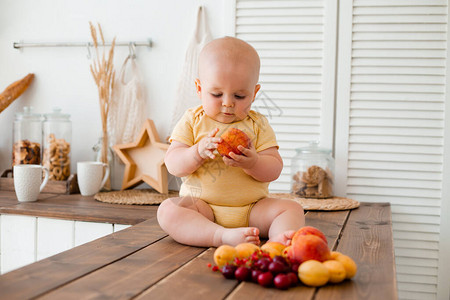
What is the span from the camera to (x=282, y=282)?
875mm

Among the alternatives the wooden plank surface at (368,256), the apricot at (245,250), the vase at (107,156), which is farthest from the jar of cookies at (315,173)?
the apricot at (245,250)

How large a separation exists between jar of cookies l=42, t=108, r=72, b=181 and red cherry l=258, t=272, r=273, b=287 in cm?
154

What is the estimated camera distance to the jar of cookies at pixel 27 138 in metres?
2.21

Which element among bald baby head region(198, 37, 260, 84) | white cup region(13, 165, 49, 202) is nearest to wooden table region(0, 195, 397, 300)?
bald baby head region(198, 37, 260, 84)

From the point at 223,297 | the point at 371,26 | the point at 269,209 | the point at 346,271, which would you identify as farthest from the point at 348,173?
the point at 223,297

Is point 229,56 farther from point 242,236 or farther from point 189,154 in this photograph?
point 242,236

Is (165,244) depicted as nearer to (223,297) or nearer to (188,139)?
(188,139)

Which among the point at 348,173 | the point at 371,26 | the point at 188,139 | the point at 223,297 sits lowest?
the point at 223,297

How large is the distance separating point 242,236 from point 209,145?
23 centimetres

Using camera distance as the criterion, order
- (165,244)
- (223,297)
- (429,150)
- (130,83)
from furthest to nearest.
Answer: (130,83)
(429,150)
(165,244)
(223,297)

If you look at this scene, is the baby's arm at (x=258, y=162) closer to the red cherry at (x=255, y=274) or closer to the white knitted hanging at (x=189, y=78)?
the red cherry at (x=255, y=274)

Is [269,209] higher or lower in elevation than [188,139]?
lower

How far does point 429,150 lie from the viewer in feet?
6.44

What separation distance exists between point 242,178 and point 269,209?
0.36 feet
